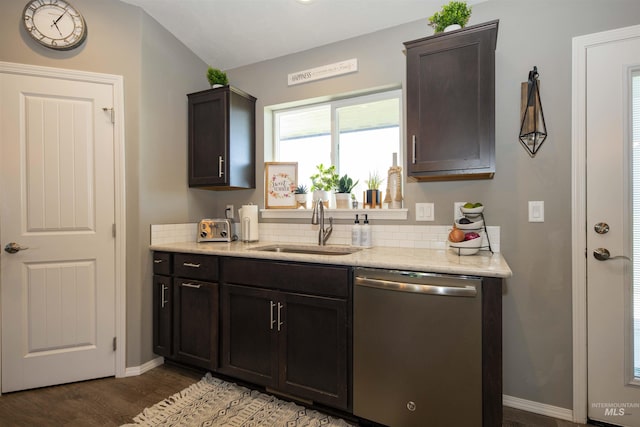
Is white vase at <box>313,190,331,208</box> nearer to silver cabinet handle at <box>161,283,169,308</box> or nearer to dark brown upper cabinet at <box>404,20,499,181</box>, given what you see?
dark brown upper cabinet at <box>404,20,499,181</box>

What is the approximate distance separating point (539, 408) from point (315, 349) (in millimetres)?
1404

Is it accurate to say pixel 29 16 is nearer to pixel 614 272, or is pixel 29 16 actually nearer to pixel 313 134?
pixel 313 134

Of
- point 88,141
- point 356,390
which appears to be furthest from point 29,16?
point 356,390

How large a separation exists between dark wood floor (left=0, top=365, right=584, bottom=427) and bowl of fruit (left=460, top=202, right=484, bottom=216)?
1.21 metres

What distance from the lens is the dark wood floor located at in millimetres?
1764

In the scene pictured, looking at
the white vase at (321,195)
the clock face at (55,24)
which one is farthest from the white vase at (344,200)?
the clock face at (55,24)

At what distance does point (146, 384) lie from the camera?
7.14 feet

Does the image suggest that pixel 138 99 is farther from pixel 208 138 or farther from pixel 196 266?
pixel 196 266

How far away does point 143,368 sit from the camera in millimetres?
2344

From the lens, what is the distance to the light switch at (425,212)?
2150 mm

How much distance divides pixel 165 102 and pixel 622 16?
10.2ft

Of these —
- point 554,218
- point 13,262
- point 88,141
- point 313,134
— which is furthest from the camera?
point 313,134

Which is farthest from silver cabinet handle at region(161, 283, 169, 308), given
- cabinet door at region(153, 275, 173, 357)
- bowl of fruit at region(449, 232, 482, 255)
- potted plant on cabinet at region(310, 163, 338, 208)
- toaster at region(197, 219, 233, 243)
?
bowl of fruit at region(449, 232, 482, 255)

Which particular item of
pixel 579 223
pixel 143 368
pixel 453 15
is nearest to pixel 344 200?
pixel 453 15
